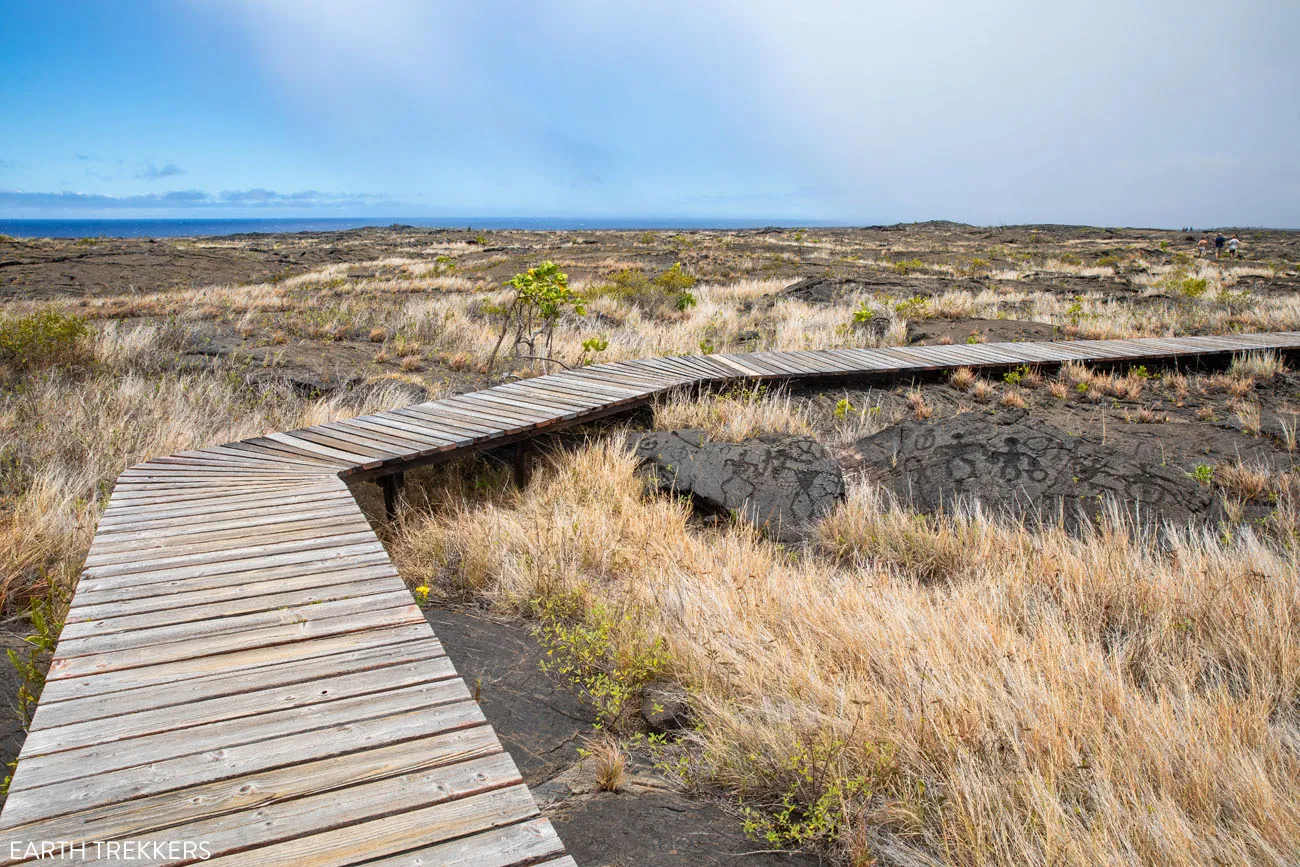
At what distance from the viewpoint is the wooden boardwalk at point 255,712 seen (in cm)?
218

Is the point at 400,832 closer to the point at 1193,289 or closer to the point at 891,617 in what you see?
the point at 891,617

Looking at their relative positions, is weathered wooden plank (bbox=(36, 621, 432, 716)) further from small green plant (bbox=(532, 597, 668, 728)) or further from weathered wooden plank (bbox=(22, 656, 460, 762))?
small green plant (bbox=(532, 597, 668, 728))

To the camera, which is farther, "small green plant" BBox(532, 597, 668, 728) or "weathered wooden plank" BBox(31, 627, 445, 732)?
"small green plant" BBox(532, 597, 668, 728)

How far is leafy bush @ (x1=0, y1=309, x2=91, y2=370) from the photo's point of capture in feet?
29.9

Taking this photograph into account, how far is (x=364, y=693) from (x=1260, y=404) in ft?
36.9

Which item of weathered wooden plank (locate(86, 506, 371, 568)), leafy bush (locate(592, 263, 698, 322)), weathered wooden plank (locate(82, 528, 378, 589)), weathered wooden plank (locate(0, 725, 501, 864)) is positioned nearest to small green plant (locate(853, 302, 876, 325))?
leafy bush (locate(592, 263, 698, 322))

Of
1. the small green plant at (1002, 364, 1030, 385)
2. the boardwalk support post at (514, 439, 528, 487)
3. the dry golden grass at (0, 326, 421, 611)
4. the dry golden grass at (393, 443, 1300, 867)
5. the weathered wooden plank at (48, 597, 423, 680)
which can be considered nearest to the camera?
the dry golden grass at (393, 443, 1300, 867)

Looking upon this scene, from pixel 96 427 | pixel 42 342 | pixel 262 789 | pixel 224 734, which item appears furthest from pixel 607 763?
pixel 42 342

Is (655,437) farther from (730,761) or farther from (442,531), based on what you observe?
(730,761)

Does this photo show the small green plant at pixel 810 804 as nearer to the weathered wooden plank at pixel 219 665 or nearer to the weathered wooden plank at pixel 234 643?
the weathered wooden plank at pixel 219 665

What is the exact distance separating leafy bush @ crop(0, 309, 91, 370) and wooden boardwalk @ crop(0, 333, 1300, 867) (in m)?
6.00

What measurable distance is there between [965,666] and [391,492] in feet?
15.3

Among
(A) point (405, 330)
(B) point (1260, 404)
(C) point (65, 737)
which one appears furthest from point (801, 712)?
(A) point (405, 330)

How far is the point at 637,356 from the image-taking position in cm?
1161
